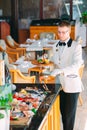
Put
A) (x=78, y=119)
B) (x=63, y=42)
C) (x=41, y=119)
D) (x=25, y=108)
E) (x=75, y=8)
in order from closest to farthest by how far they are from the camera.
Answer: (x=41, y=119) → (x=25, y=108) → (x=63, y=42) → (x=78, y=119) → (x=75, y=8)

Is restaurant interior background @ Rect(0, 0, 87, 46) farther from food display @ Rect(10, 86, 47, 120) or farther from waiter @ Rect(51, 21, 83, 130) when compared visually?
food display @ Rect(10, 86, 47, 120)

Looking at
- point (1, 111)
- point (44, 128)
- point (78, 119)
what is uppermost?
point (1, 111)

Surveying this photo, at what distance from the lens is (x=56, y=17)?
572 inches

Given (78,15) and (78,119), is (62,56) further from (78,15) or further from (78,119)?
(78,15)

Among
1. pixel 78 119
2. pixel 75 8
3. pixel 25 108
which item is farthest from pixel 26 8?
pixel 25 108

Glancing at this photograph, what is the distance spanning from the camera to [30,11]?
1445 centimetres

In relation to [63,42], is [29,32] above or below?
below

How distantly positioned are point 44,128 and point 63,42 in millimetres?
1435

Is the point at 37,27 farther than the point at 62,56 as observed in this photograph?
Yes

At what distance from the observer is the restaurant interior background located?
14.2 meters

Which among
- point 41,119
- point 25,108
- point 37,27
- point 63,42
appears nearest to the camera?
point 41,119

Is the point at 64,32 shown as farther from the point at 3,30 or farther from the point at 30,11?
the point at 30,11

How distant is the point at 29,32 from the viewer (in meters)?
14.2

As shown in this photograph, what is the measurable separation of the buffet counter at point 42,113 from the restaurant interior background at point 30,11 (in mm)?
10521
